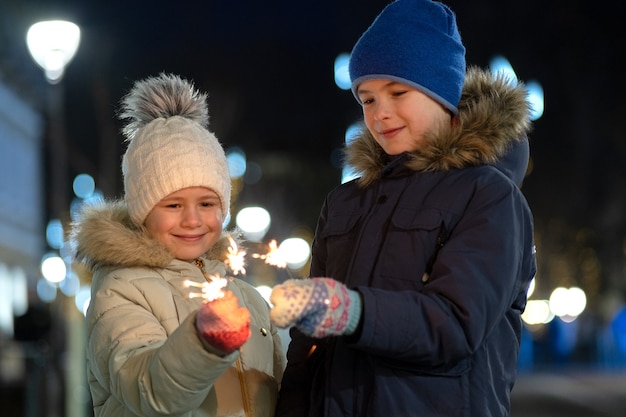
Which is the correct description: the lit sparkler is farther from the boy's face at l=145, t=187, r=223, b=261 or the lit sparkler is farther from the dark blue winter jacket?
the boy's face at l=145, t=187, r=223, b=261

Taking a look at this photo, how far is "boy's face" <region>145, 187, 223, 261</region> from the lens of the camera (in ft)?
14.3

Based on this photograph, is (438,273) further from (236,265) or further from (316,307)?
(236,265)

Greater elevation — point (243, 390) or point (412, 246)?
point (412, 246)

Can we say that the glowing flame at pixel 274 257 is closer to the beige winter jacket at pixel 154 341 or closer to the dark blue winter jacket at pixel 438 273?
the dark blue winter jacket at pixel 438 273

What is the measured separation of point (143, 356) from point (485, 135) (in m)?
1.35

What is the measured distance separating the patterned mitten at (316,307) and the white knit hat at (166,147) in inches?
54.9

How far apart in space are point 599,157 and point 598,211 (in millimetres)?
2982

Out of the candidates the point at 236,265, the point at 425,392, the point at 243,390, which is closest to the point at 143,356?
the point at 236,265

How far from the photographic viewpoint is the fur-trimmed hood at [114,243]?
420 cm

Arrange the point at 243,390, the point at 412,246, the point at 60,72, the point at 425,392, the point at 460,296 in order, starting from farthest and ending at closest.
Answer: the point at 60,72 → the point at 243,390 → the point at 412,246 → the point at 425,392 → the point at 460,296

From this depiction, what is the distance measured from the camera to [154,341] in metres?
3.77

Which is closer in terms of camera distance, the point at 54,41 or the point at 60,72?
the point at 54,41

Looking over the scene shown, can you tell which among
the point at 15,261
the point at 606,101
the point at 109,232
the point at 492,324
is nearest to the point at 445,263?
the point at 492,324

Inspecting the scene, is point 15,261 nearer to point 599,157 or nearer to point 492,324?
point 599,157
